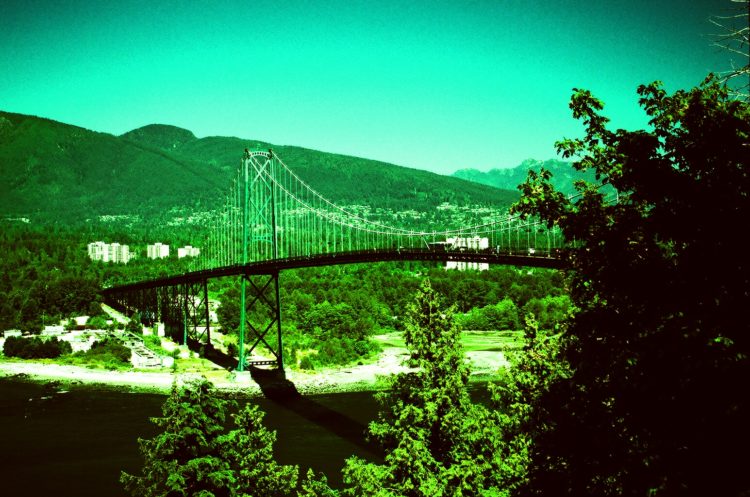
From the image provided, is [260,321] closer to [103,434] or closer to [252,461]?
[103,434]

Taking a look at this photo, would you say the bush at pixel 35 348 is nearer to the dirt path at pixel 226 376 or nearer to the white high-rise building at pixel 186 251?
the dirt path at pixel 226 376

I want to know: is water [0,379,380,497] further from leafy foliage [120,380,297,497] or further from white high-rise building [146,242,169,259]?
white high-rise building [146,242,169,259]

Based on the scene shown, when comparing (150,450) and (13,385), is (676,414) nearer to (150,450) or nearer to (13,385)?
(150,450)

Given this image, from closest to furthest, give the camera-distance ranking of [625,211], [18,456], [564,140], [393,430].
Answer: [625,211] < [564,140] < [393,430] < [18,456]

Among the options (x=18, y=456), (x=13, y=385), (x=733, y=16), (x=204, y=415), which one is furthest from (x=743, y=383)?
(x=13, y=385)

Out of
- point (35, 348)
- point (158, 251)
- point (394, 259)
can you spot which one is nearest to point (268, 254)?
point (35, 348)

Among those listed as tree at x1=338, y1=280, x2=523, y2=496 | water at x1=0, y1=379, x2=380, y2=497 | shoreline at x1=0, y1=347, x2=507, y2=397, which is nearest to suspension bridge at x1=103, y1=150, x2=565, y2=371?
shoreline at x1=0, y1=347, x2=507, y2=397
